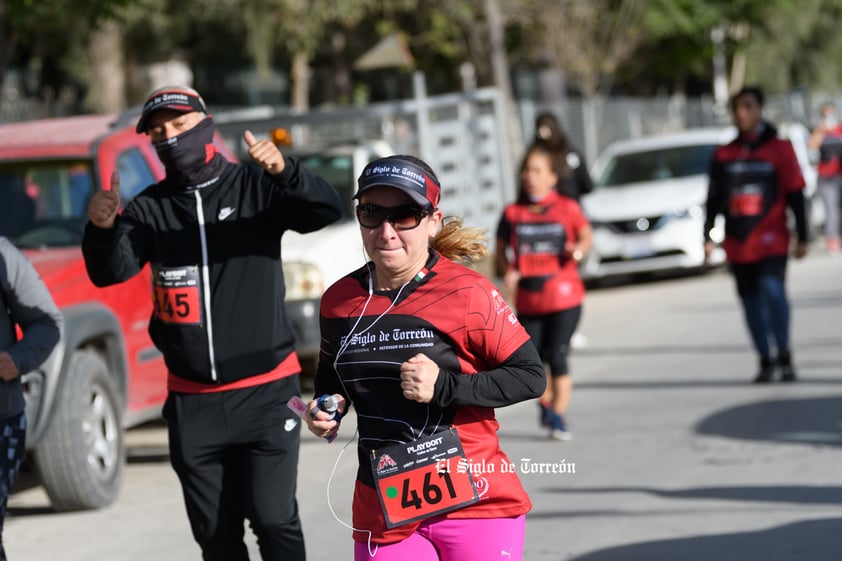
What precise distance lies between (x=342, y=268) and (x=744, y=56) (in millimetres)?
40739

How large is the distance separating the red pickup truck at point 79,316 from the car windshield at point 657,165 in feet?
35.8

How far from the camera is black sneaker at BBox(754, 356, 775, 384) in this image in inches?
415

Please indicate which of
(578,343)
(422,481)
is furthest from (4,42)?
(422,481)

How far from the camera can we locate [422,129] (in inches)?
590

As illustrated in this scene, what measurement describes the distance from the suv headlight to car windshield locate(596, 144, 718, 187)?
9.55 metres

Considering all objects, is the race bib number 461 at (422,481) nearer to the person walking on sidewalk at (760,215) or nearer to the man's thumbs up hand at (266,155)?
the man's thumbs up hand at (266,155)

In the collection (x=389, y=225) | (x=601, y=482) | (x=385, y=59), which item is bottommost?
(x=601, y=482)

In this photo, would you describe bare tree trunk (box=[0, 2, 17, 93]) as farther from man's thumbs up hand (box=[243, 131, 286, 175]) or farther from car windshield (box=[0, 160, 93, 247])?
man's thumbs up hand (box=[243, 131, 286, 175])

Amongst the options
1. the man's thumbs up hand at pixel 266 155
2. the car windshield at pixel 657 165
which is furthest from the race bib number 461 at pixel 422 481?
the car windshield at pixel 657 165

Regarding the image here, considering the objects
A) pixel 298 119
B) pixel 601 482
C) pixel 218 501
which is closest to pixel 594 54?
pixel 298 119

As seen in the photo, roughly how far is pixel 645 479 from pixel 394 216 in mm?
4252

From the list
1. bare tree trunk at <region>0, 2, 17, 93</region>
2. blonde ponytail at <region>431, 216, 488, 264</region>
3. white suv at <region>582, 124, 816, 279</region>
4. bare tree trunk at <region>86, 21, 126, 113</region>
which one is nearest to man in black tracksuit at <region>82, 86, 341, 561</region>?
blonde ponytail at <region>431, 216, 488, 264</region>

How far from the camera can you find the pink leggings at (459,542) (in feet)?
12.6

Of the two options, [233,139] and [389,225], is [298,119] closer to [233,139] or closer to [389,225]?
[233,139]
